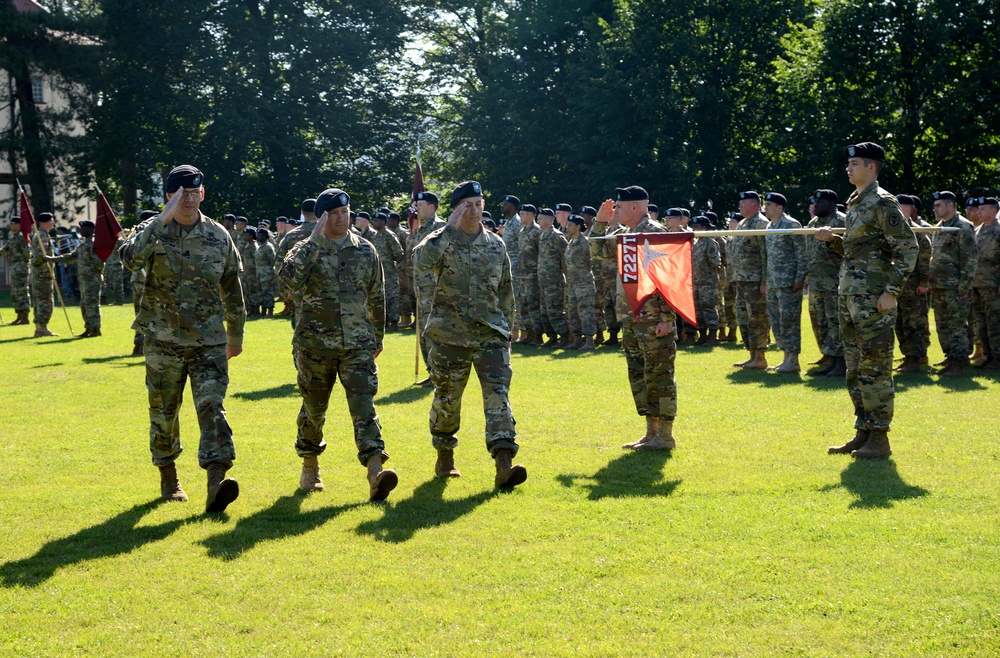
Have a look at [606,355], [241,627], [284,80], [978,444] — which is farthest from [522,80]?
[241,627]

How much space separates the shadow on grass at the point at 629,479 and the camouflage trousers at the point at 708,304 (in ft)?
31.9

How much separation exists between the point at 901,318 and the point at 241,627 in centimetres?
1161

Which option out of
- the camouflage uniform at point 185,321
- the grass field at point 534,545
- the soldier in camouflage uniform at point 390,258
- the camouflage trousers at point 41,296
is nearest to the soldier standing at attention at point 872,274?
the grass field at point 534,545

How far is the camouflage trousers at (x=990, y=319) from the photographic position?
574 inches

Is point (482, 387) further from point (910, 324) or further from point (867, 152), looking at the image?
point (910, 324)

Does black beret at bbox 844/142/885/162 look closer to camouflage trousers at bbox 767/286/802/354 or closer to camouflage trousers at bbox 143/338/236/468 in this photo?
camouflage trousers at bbox 143/338/236/468

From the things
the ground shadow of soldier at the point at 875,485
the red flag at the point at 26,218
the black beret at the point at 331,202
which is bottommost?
the ground shadow of soldier at the point at 875,485

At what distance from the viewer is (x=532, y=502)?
7.61m

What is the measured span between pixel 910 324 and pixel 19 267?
20074mm

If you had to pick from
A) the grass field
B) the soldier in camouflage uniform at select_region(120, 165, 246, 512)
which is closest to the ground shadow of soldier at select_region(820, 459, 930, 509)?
the grass field

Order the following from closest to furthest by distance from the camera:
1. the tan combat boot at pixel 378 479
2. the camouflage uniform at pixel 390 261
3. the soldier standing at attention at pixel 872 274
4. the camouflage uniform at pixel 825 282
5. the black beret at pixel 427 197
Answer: the tan combat boot at pixel 378 479
the soldier standing at attention at pixel 872 274
the black beret at pixel 427 197
the camouflage uniform at pixel 825 282
the camouflage uniform at pixel 390 261

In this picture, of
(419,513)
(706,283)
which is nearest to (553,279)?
(706,283)

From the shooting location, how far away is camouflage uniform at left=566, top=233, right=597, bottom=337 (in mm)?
18391

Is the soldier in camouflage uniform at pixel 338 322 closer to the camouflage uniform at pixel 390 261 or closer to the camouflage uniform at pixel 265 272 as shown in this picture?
the camouflage uniform at pixel 390 261
